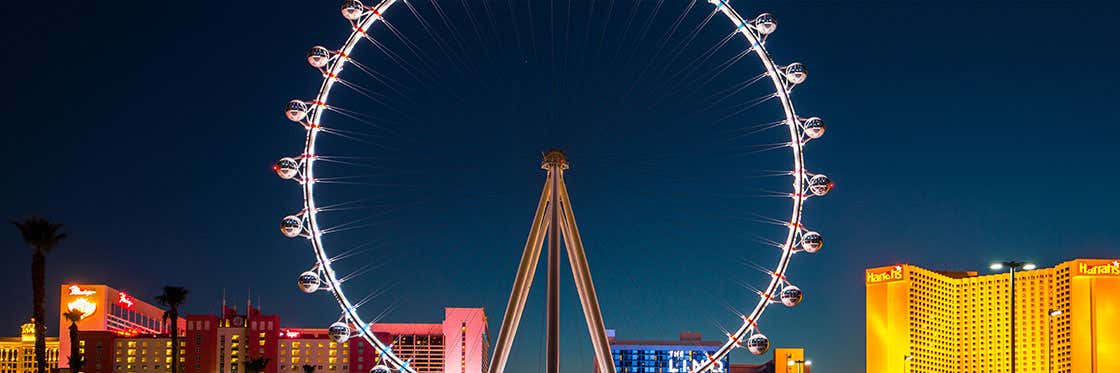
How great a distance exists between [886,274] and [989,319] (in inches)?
618

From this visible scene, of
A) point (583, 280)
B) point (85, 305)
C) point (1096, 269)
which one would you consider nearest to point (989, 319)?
point (1096, 269)

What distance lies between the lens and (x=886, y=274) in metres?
165

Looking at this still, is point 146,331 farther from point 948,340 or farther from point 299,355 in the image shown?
point 948,340

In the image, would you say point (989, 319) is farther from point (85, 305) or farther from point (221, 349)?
point (85, 305)

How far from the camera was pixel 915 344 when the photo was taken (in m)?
158

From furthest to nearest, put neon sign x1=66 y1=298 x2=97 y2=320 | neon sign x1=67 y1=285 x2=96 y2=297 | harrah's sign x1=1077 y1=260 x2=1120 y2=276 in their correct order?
neon sign x1=67 y1=285 x2=96 y2=297 < neon sign x1=66 y1=298 x2=97 y2=320 < harrah's sign x1=1077 y1=260 x2=1120 y2=276

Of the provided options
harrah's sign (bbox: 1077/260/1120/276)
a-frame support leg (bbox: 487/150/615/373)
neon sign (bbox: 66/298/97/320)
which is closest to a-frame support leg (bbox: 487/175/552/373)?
a-frame support leg (bbox: 487/150/615/373)

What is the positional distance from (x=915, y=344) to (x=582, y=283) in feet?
414

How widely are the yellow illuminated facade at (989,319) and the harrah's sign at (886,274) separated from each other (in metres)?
0.11

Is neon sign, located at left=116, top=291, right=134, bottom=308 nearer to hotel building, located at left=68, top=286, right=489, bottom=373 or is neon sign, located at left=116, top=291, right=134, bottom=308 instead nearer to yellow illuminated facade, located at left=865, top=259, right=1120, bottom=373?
hotel building, located at left=68, top=286, right=489, bottom=373

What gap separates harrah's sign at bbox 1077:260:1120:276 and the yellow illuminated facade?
0.10m

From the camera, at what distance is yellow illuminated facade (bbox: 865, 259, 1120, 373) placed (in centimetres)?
14400

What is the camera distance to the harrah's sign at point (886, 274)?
162 metres

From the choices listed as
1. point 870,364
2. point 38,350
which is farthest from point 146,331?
point 38,350
